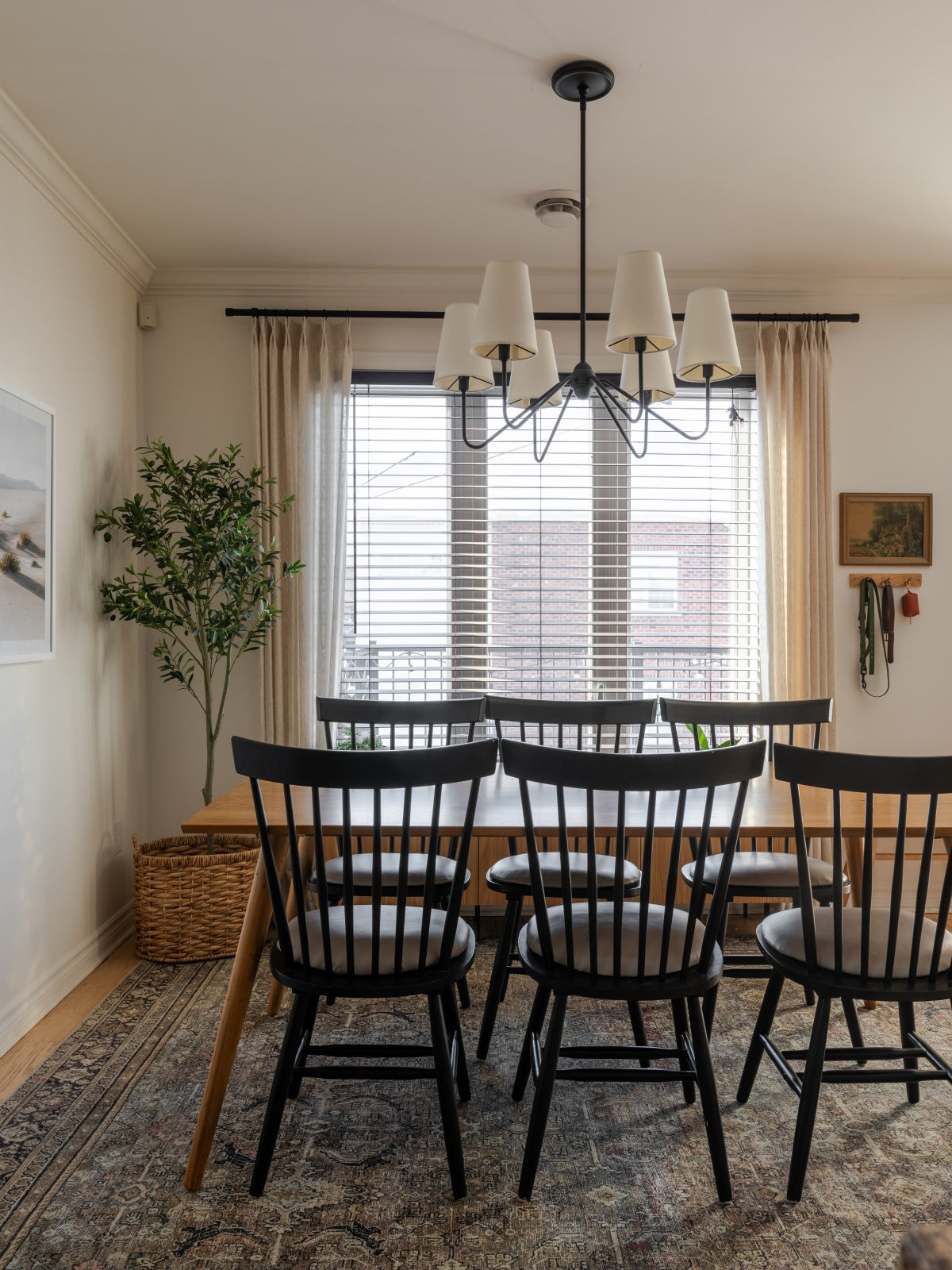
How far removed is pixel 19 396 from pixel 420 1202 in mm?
2520

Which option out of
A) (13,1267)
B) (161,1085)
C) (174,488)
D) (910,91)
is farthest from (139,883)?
(910,91)

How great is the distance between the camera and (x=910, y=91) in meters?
2.71

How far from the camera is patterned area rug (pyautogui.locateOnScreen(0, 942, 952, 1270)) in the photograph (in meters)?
1.81

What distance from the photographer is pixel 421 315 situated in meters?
4.14

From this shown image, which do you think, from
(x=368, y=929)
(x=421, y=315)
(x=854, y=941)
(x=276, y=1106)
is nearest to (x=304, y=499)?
(x=421, y=315)

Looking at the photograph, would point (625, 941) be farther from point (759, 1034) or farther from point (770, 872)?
point (770, 872)

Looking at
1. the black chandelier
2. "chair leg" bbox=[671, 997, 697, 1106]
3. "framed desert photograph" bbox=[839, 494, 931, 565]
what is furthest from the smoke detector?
"chair leg" bbox=[671, 997, 697, 1106]

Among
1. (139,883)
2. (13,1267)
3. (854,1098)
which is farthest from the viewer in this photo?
(139,883)

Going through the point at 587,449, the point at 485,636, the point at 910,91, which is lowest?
the point at 485,636

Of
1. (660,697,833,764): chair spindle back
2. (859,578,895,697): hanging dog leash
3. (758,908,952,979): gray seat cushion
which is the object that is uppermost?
(859,578,895,697): hanging dog leash

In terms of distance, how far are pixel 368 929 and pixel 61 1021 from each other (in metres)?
1.55

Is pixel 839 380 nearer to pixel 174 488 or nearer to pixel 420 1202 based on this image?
pixel 174 488

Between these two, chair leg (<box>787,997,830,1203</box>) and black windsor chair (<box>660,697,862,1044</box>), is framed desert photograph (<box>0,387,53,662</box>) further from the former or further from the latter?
chair leg (<box>787,997,830,1203</box>)

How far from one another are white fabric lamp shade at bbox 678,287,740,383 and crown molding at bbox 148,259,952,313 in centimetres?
172
